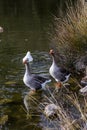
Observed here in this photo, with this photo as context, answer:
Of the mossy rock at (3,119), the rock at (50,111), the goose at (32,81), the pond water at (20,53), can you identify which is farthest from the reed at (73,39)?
the mossy rock at (3,119)

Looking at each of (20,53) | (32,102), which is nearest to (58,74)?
(32,102)

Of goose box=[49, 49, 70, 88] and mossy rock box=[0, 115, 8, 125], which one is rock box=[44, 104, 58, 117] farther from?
goose box=[49, 49, 70, 88]

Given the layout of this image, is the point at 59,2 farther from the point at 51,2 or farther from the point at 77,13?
the point at 77,13

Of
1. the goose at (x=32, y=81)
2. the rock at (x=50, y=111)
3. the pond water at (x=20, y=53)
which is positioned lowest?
the pond water at (x=20, y=53)

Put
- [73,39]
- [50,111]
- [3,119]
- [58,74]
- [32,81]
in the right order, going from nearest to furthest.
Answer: [50,111] → [3,119] → [32,81] → [58,74] → [73,39]

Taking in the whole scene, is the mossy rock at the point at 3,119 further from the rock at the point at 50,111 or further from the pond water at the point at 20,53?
the rock at the point at 50,111

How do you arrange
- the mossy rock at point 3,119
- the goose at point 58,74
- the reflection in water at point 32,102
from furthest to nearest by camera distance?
the goose at point 58,74, the reflection in water at point 32,102, the mossy rock at point 3,119

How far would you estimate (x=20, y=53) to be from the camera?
13219mm

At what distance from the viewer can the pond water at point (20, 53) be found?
8.02 m

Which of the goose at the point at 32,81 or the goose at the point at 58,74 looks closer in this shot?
the goose at the point at 32,81

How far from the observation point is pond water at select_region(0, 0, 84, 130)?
316 inches

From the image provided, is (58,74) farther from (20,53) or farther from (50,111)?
(20,53)

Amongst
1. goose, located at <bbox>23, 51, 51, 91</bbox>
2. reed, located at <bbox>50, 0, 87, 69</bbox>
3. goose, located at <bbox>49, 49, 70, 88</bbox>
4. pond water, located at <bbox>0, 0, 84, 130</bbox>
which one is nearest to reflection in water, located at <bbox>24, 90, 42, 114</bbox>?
pond water, located at <bbox>0, 0, 84, 130</bbox>

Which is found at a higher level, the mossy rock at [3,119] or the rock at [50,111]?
the rock at [50,111]
